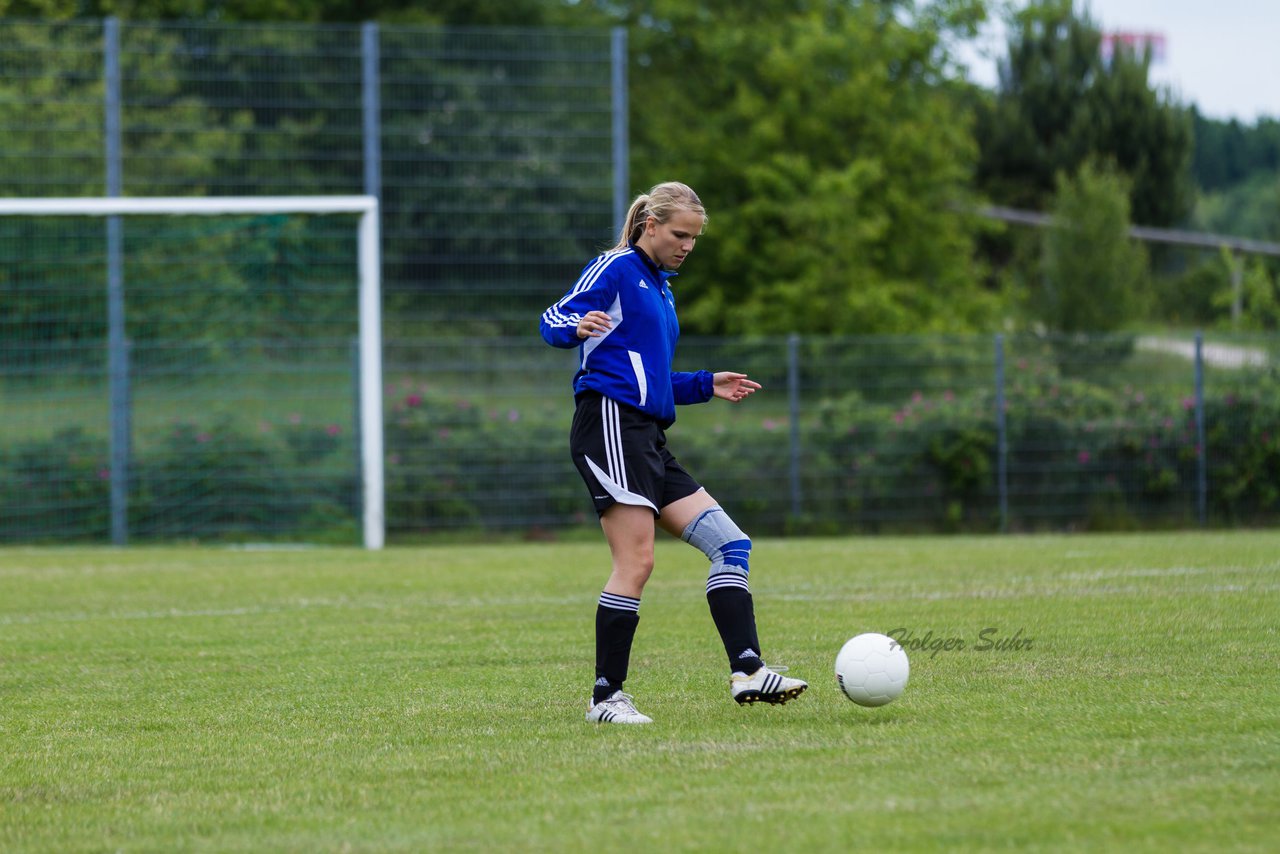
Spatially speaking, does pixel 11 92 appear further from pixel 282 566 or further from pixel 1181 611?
pixel 1181 611

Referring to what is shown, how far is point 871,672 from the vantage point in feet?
17.5

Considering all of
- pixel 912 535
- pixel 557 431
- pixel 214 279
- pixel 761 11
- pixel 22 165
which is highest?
pixel 761 11

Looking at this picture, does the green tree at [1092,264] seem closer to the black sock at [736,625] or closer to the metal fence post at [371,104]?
the metal fence post at [371,104]

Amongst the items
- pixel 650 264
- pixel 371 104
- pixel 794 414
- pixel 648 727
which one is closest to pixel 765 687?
pixel 648 727

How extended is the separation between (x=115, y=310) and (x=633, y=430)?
1301 cm

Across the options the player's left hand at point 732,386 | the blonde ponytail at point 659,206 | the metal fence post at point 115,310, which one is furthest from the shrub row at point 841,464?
the blonde ponytail at point 659,206

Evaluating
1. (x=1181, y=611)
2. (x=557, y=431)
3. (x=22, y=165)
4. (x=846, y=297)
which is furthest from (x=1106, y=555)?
(x=846, y=297)

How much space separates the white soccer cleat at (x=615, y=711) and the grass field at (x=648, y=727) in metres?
0.11

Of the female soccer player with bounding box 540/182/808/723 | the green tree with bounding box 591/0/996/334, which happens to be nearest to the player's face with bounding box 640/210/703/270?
the female soccer player with bounding box 540/182/808/723

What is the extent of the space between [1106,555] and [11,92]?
13185 mm

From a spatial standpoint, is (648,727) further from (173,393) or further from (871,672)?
(173,393)

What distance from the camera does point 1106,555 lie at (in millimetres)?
12609

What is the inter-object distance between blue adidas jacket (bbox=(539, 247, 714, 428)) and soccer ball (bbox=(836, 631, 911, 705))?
1.10m

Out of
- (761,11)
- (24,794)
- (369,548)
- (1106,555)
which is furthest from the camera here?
(761,11)
